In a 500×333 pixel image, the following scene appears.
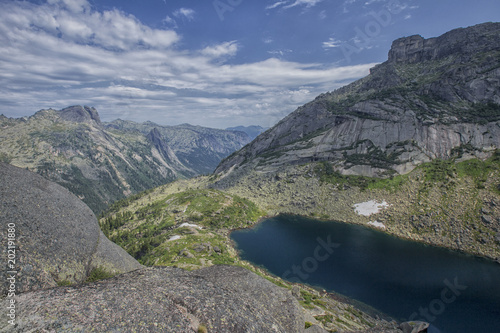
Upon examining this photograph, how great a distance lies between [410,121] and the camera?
11206 cm

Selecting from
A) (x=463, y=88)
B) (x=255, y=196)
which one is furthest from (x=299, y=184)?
(x=463, y=88)

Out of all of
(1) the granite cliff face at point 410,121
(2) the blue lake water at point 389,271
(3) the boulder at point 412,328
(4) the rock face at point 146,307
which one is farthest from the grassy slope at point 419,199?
(4) the rock face at point 146,307

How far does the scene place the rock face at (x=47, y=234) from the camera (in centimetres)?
1209

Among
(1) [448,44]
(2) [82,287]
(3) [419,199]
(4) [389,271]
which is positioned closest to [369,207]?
(3) [419,199]

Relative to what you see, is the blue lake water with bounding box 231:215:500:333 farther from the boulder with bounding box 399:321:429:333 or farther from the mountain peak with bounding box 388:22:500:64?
the mountain peak with bounding box 388:22:500:64

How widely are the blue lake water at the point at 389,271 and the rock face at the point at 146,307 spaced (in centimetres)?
3496

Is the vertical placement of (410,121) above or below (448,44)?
below

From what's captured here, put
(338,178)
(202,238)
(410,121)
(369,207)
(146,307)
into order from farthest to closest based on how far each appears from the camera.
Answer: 1. (410,121)
2. (338,178)
3. (369,207)
4. (202,238)
5. (146,307)

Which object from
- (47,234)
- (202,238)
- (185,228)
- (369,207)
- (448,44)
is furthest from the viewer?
(448,44)

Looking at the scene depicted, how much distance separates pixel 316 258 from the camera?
195 feet

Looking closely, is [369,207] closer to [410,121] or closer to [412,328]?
[410,121]

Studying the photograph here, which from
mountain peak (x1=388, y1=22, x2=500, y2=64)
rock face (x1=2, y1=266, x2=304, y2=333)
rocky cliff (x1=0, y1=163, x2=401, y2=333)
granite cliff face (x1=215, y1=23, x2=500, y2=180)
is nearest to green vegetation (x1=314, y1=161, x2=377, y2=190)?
granite cliff face (x1=215, y1=23, x2=500, y2=180)

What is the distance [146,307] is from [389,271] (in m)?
56.7

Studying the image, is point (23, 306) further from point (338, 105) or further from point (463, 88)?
point (338, 105)
